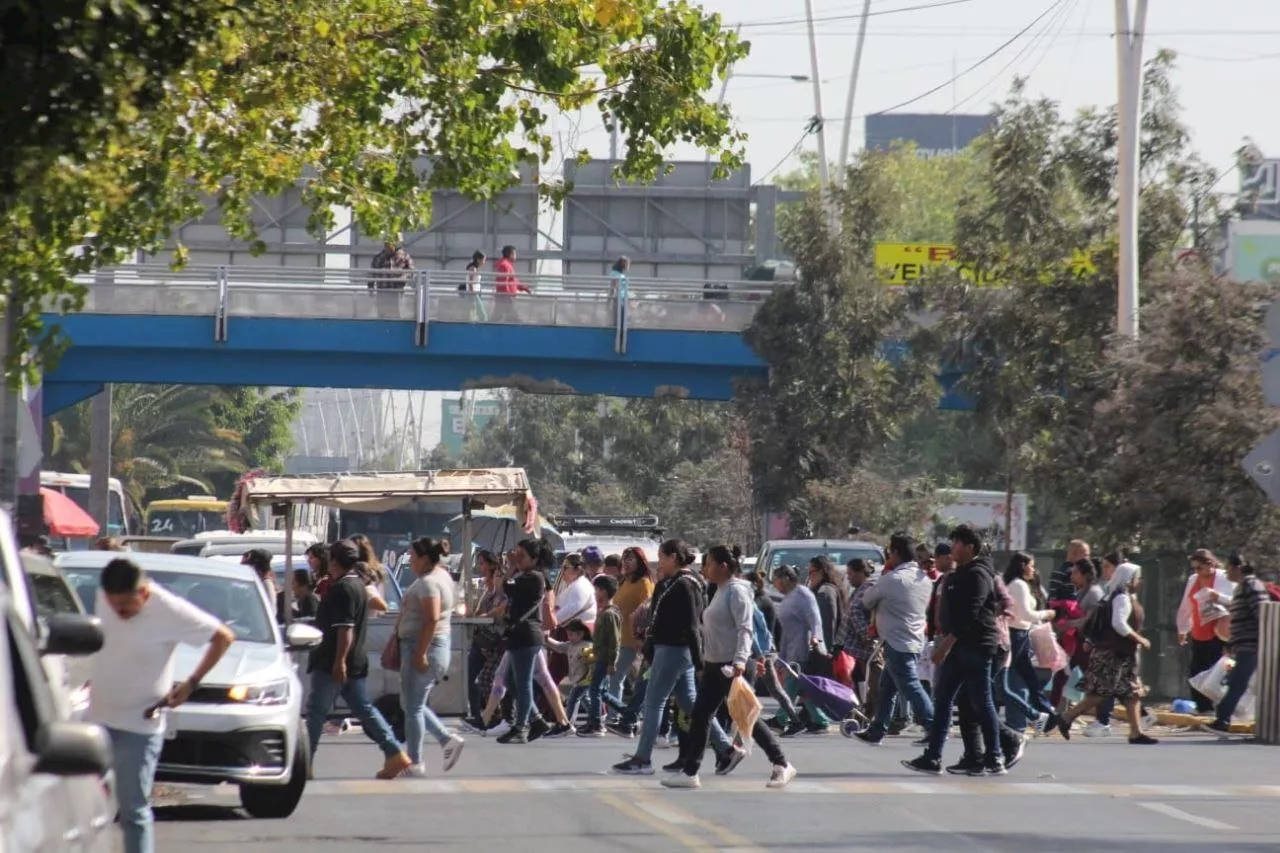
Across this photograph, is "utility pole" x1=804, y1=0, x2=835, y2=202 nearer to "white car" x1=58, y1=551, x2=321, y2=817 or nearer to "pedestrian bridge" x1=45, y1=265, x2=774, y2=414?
"pedestrian bridge" x1=45, y1=265, x2=774, y2=414

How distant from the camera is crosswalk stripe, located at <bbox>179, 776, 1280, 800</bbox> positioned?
586 inches

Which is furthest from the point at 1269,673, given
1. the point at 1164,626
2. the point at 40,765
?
the point at 40,765

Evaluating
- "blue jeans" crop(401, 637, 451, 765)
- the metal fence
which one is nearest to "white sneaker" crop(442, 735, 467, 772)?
"blue jeans" crop(401, 637, 451, 765)

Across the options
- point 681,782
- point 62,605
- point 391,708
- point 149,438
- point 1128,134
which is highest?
point 1128,134

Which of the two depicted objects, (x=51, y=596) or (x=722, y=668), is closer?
(x=51, y=596)

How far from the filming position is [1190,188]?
32.1 meters

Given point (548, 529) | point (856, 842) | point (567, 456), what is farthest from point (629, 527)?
point (567, 456)

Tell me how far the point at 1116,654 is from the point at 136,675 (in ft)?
41.1

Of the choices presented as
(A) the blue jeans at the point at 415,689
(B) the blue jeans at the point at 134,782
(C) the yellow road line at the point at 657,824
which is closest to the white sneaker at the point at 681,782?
(C) the yellow road line at the point at 657,824

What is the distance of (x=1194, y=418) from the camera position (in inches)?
1069

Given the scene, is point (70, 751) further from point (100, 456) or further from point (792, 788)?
point (100, 456)

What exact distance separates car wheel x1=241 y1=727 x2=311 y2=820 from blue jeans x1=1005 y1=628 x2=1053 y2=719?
7.61 m

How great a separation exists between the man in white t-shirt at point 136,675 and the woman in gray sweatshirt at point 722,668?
6241 mm

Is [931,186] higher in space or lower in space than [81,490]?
higher
